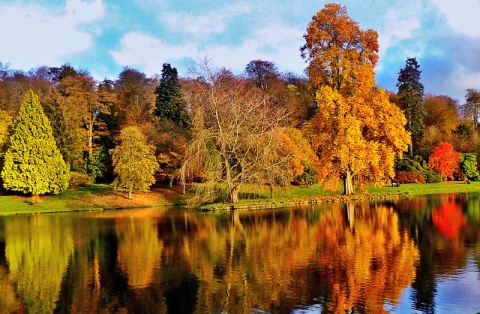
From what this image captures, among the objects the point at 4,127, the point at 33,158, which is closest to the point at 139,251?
the point at 33,158

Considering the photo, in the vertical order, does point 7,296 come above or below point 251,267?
below

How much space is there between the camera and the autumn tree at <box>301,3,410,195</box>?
37.2 metres

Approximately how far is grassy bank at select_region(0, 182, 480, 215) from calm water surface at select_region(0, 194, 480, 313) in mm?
11386

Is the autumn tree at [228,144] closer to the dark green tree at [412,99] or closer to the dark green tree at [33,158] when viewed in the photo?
the dark green tree at [33,158]

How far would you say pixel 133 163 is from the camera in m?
42.1

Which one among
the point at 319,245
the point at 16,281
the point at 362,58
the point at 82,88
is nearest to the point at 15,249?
the point at 16,281

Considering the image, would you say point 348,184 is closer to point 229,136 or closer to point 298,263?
point 229,136

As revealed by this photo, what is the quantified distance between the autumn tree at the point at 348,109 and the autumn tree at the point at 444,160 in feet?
67.5

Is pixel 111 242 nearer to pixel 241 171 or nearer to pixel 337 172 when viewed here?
pixel 241 171

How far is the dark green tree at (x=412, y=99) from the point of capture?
2532 inches

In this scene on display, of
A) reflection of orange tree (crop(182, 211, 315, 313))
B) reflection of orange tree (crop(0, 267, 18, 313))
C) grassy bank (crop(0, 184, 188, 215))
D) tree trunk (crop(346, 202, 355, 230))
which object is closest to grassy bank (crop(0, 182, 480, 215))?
grassy bank (crop(0, 184, 188, 215))

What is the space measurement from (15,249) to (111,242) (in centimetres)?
398

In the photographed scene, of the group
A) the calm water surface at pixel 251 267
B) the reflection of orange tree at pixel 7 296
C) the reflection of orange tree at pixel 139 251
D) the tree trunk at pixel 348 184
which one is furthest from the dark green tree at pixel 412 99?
the reflection of orange tree at pixel 7 296

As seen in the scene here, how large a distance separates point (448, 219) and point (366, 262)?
1245cm
